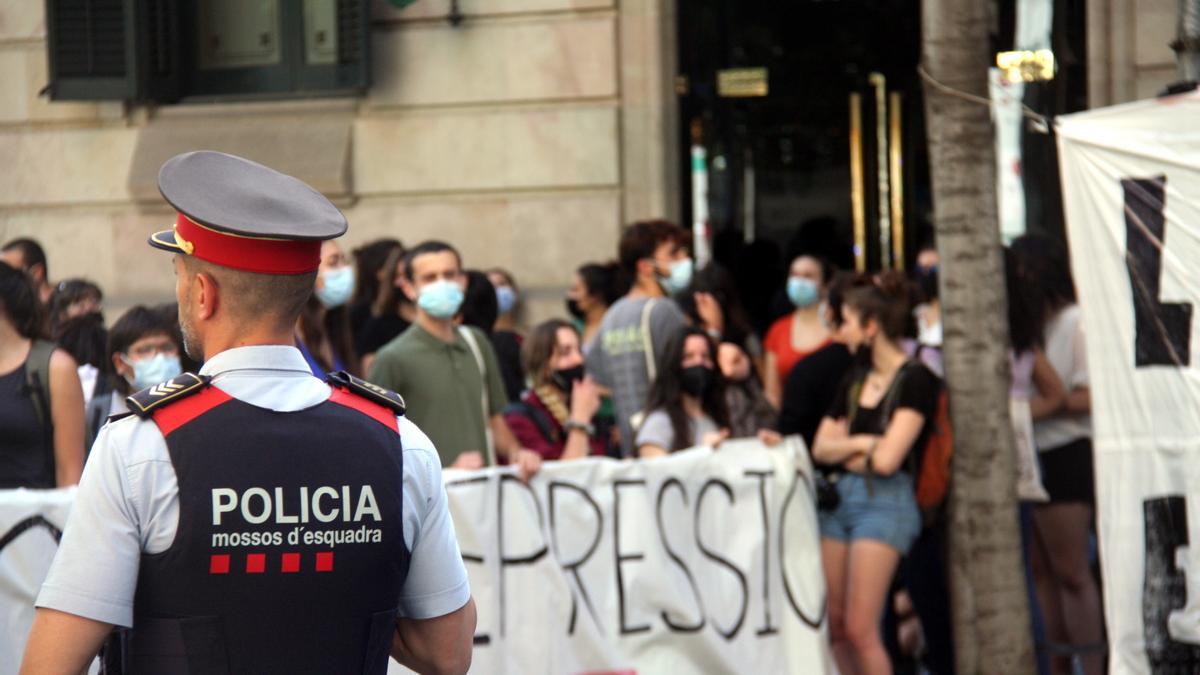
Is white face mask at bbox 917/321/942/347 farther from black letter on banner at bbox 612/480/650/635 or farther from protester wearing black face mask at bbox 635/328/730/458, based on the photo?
black letter on banner at bbox 612/480/650/635

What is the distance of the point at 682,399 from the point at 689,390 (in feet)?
0.16

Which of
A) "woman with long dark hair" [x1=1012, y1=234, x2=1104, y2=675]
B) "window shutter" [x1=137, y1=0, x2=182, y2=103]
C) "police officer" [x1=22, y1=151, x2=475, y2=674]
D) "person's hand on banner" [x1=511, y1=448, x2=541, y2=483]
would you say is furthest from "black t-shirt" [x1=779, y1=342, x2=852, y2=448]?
"window shutter" [x1=137, y1=0, x2=182, y2=103]

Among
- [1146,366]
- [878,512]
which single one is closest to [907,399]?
[878,512]

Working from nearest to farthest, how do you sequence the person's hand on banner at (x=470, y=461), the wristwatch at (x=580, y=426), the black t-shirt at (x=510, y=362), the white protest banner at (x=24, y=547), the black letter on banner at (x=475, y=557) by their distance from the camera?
the white protest banner at (x=24, y=547) < the black letter on banner at (x=475, y=557) < the person's hand on banner at (x=470, y=461) < the wristwatch at (x=580, y=426) < the black t-shirt at (x=510, y=362)

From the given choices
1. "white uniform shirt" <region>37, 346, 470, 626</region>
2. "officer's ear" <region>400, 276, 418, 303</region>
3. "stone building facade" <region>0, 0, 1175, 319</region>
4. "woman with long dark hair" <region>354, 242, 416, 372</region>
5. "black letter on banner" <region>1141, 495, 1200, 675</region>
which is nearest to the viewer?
"white uniform shirt" <region>37, 346, 470, 626</region>

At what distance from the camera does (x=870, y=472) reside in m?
6.60

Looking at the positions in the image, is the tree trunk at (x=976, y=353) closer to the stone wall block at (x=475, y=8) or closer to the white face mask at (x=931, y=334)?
the white face mask at (x=931, y=334)

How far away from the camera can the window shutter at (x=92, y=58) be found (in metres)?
10.8

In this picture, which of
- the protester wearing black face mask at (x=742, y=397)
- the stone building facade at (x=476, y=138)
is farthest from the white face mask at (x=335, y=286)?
the stone building facade at (x=476, y=138)

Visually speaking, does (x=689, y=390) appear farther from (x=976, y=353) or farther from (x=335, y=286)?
(x=335, y=286)

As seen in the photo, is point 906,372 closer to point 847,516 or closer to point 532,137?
point 847,516

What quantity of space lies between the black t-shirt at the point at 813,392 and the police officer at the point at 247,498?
14.8 ft

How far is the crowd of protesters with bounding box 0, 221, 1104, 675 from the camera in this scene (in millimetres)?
6035

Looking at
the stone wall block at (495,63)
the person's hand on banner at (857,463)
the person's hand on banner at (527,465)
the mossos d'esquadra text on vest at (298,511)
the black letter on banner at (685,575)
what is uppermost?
the stone wall block at (495,63)
